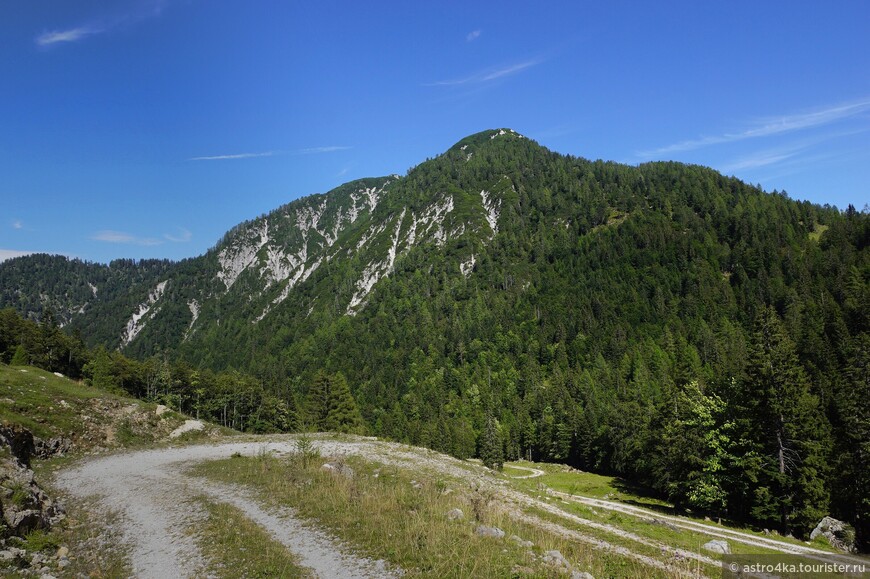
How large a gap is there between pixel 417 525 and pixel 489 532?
2328 mm

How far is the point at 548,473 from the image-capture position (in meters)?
103

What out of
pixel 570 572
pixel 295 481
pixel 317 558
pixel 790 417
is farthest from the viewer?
pixel 790 417

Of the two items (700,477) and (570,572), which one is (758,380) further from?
(570,572)

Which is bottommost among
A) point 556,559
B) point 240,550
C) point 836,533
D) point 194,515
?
point 836,533

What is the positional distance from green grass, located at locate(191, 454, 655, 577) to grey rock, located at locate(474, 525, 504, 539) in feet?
1.09

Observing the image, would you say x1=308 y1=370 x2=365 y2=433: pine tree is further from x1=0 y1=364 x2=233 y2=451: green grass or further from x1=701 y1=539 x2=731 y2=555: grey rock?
x1=701 y1=539 x2=731 y2=555: grey rock

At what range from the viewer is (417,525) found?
44.7ft

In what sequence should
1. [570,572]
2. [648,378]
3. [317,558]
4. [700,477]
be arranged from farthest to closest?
[648,378], [700,477], [317,558], [570,572]

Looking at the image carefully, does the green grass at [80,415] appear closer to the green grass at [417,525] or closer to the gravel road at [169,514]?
the gravel road at [169,514]

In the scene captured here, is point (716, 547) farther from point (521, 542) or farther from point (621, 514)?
point (621, 514)

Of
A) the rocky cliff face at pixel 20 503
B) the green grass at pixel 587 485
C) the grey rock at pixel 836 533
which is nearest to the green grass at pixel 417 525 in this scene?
the rocky cliff face at pixel 20 503

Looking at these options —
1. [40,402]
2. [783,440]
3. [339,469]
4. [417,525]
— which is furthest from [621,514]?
[40,402]

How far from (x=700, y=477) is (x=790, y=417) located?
11731 millimetres

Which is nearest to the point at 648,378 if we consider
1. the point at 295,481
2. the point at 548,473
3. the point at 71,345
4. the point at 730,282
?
the point at 548,473
